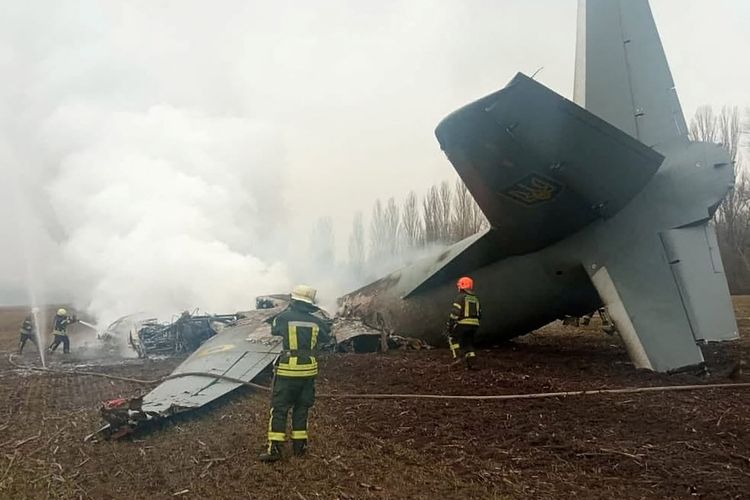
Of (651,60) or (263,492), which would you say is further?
(651,60)

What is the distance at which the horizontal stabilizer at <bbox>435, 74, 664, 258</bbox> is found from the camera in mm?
7516

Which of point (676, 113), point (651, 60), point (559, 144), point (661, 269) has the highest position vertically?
point (651, 60)

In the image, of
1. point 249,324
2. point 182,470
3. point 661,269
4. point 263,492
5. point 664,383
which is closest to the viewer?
point 263,492

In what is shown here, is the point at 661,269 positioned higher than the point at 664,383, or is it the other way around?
the point at 661,269

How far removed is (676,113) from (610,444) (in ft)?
21.8

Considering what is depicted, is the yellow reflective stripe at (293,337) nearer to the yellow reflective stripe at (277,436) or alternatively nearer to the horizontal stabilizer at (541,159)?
the yellow reflective stripe at (277,436)

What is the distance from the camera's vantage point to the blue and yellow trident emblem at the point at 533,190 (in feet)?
27.6

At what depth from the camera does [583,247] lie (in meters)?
9.36

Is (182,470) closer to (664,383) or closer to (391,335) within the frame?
(664,383)

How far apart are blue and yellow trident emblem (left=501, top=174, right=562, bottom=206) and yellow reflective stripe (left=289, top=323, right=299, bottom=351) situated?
4269mm

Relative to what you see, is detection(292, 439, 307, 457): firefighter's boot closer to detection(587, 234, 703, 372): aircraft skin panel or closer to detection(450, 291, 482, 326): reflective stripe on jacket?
detection(450, 291, 482, 326): reflective stripe on jacket

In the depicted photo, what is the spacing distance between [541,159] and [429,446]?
4.31 metres

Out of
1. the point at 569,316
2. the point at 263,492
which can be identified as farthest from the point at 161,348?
the point at 263,492

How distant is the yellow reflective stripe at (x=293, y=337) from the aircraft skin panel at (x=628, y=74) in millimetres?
6938
